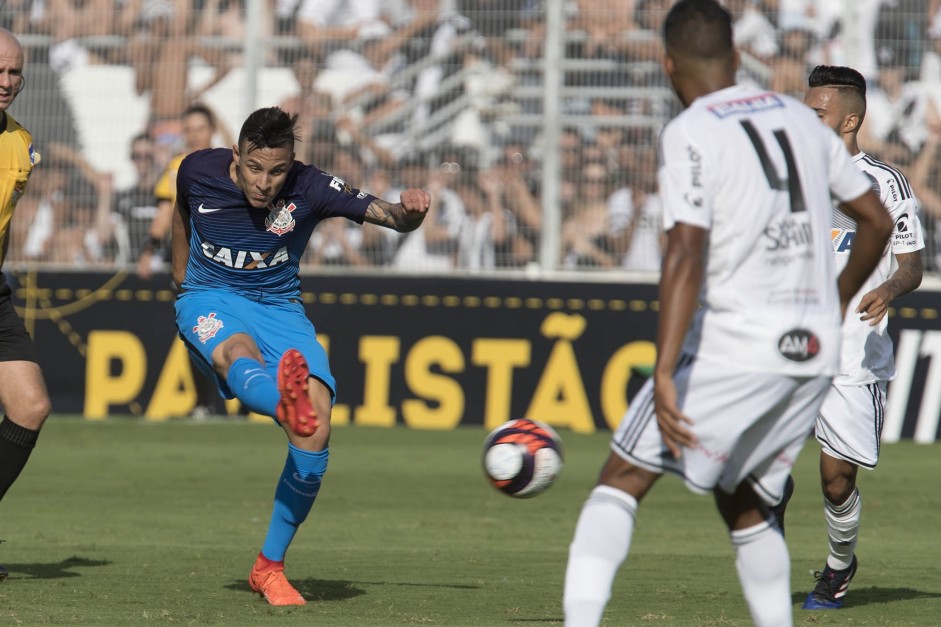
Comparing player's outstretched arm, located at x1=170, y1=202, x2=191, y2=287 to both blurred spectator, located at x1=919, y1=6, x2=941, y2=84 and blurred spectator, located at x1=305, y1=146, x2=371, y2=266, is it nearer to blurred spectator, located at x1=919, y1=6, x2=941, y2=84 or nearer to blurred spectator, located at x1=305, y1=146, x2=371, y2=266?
blurred spectator, located at x1=305, y1=146, x2=371, y2=266

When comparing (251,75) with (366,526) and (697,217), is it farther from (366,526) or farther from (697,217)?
(697,217)

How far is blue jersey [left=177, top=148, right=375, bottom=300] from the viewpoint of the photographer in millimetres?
6902

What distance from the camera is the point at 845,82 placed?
7.07 meters

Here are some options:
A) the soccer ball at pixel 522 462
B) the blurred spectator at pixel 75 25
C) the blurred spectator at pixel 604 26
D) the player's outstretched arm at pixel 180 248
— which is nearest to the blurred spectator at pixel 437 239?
the blurred spectator at pixel 604 26

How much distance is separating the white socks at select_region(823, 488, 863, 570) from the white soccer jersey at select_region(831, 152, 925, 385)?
0.59 meters

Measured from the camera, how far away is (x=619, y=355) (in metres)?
14.7

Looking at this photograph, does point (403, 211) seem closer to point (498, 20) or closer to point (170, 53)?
point (498, 20)

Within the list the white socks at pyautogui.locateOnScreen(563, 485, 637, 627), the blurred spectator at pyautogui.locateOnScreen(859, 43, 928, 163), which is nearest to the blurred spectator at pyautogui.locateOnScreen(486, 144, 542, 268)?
the blurred spectator at pyautogui.locateOnScreen(859, 43, 928, 163)

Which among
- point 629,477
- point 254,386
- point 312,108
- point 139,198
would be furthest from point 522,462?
point 139,198

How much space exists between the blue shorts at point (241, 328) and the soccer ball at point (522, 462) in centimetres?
142

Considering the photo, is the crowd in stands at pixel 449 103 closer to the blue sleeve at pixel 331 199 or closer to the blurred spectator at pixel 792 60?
the blurred spectator at pixel 792 60

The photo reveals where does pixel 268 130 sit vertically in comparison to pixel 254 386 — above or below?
above

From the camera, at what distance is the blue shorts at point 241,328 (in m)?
6.76

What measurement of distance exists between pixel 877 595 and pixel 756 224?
131 inches
